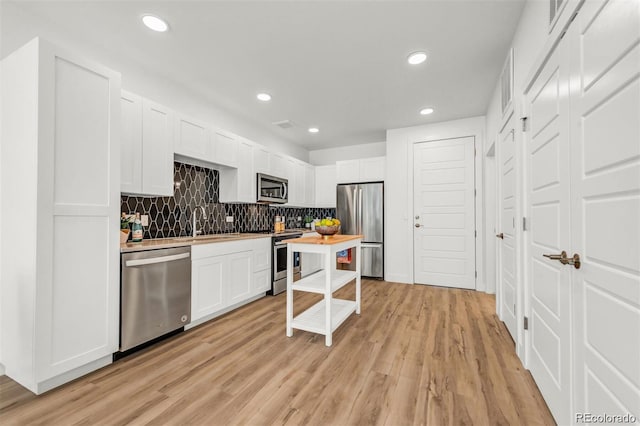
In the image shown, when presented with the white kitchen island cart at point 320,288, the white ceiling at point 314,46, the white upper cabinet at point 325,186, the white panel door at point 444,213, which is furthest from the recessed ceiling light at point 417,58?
the white upper cabinet at point 325,186

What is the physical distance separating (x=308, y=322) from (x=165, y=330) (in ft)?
4.10

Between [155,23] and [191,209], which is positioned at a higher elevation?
[155,23]

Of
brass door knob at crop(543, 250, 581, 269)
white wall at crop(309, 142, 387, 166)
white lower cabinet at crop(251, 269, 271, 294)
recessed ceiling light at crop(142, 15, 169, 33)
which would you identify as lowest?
white lower cabinet at crop(251, 269, 271, 294)

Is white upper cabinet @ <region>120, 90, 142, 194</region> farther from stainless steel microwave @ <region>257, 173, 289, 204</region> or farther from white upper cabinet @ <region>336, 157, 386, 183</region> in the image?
white upper cabinet @ <region>336, 157, 386, 183</region>

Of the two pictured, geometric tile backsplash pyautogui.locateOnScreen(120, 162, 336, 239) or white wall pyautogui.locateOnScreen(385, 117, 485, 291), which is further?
white wall pyautogui.locateOnScreen(385, 117, 485, 291)

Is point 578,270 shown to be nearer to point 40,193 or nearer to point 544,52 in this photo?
point 544,52

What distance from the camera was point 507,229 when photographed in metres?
2.58

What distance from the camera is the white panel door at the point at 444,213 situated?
13.9 feet

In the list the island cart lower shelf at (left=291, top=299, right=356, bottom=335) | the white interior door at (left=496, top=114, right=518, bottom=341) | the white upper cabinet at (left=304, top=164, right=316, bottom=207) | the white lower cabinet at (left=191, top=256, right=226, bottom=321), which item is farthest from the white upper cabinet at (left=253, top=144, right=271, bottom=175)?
the white interior door at (left=496, top=114, right=518, bottom=341)

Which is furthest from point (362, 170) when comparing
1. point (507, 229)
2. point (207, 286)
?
point (207, 286)

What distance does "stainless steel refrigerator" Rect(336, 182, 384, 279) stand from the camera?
485 cm

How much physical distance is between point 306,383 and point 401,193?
3515 millimetres

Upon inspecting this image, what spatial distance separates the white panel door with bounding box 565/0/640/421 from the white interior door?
1122mm

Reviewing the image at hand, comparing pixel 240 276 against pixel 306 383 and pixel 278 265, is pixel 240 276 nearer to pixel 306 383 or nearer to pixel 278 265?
pixel 278 265
